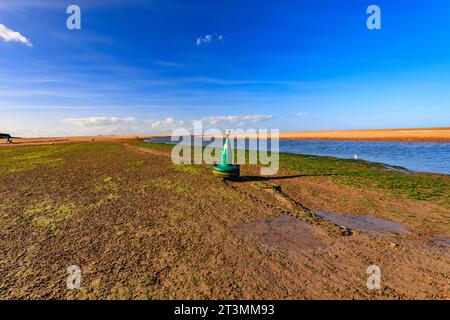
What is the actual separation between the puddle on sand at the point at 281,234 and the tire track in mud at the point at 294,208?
0.58 meters

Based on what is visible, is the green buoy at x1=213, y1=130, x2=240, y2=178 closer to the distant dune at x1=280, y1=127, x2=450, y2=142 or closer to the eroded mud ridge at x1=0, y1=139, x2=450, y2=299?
the eroded mud ridge at x1=0, y1=139, x2=450, y2=299

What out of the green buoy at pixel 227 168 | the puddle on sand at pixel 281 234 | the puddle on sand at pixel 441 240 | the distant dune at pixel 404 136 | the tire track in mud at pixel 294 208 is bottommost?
the puddle on sand at pixel 441 240

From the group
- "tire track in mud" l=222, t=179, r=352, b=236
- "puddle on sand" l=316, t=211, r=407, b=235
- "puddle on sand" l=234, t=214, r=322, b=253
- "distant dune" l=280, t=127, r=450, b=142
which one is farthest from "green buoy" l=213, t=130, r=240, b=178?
"distant dune" l=280, t=127, r=450, b=142

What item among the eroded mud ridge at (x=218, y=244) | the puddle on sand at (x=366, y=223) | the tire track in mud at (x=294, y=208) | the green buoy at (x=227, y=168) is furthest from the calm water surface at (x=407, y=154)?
the green buoy at (x=227, y=168)

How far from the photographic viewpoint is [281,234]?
27.0 ft

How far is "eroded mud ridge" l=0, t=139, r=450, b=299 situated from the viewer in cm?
532

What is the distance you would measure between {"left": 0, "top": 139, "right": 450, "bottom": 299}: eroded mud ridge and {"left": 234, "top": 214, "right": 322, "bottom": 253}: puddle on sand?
4cm

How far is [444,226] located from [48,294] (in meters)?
12.8

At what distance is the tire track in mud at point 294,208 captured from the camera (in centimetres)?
856

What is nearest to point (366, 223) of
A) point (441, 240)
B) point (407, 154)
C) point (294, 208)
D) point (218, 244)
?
point (441, 240)

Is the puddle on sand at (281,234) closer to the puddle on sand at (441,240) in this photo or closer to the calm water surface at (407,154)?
the puddle on sand at (441,240)

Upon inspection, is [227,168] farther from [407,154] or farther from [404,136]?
[404,136]
